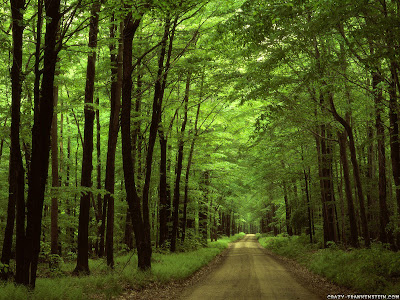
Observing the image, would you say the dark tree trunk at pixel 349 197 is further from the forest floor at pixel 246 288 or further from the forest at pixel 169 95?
the forest floor at pixel 246 288

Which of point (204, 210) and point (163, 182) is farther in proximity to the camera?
point (204, 210)

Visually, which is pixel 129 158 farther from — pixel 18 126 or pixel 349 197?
pixel 349 197

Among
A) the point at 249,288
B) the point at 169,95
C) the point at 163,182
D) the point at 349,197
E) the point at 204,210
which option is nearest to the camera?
the point at 249,288

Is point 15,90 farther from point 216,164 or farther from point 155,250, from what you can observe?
point 216,164

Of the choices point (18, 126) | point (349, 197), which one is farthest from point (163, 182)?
point (18, 126)

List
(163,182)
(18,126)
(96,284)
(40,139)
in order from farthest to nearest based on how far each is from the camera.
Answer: (163,182), (96,284), (18,126), (40,139)

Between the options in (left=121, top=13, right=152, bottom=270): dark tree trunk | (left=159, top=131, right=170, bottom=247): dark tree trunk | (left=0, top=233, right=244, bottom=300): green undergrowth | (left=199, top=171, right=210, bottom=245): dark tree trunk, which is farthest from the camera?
(left=199, top=171, right=210, bottom=245): dark tree trunk

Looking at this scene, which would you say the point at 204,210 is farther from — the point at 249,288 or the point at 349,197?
the point at 249,288

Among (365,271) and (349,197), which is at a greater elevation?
(349,197)

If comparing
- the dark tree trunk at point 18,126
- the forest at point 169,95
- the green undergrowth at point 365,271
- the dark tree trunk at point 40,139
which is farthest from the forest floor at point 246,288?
the dark tree trunk at point 40,139

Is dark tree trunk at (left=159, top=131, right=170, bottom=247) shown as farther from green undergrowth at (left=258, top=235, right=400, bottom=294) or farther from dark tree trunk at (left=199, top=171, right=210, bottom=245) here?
green undergrowth at (left=258, top=235, right=400, bottom=294)

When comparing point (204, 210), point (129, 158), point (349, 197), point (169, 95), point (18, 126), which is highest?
point (169, 95)

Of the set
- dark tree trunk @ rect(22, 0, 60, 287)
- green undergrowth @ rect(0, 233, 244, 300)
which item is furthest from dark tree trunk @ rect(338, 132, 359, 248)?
dark tree trunk @ rect(22, 0, 60, 287)

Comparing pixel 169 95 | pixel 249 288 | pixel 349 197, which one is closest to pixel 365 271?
pixel 249 288
